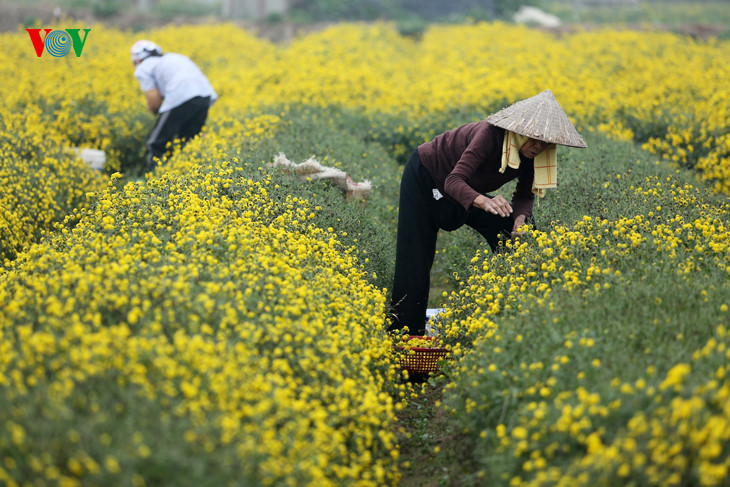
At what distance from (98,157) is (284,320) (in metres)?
5.70

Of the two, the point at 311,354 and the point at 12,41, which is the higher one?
the point at 311,354

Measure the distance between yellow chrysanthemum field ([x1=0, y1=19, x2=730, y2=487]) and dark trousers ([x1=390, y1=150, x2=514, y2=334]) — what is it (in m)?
0.27

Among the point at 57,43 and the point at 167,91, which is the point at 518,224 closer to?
the point at 167,91

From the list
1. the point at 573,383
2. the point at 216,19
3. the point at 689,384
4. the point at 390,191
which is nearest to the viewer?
the point at 689,384

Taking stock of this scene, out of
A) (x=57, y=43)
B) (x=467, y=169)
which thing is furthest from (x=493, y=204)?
(x=57, y=43)

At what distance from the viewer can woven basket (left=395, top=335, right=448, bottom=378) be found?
434 centimetres

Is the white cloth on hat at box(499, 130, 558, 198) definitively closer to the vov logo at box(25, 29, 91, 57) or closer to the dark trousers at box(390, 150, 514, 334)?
the dark trousers at box(390, 150, 514, 334)

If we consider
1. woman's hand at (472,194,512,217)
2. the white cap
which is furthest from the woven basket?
the white cap

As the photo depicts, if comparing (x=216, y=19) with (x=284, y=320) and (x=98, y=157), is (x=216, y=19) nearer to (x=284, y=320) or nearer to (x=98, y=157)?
(x=98, y=157)

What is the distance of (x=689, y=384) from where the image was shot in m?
2.73

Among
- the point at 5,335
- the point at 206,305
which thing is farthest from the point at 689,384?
the point at 5,335

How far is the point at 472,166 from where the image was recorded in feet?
13.9

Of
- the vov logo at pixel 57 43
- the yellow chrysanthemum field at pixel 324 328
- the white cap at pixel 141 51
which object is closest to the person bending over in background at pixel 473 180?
the yellow chrysanthemum field at pixel 324 328

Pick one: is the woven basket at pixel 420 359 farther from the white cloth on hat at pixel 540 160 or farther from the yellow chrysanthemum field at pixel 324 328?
the white cloth on hat at pixel 540 160
